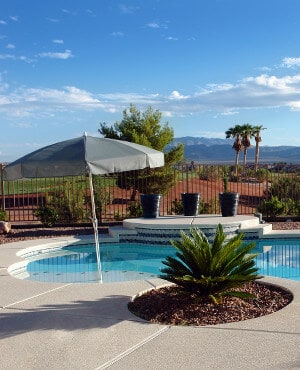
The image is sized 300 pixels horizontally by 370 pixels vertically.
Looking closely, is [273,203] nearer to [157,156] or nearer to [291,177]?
[291,177]

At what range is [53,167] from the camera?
25.9ft

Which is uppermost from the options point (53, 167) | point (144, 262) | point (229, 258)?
point (53, 167)

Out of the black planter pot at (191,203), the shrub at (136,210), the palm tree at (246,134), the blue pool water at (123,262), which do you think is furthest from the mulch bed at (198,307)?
the palm tree at (246,134)

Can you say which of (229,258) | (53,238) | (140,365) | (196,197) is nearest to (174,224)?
(196,197)

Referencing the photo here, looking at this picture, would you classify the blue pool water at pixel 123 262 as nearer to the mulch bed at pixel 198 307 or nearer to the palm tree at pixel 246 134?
the mulch bed at pixel 198 307

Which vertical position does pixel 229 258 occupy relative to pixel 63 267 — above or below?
above

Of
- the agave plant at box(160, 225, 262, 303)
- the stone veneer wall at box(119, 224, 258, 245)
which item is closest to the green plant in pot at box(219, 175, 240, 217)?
the stone veneer wall at box(119, 224, 258, 245)

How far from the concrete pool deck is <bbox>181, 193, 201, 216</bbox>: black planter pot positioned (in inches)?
285

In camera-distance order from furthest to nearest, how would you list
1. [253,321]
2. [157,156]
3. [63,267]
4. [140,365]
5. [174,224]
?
1. [174,224]
2. [63,267]
3. [157,156]
4. [253,321]
5. [140,365]

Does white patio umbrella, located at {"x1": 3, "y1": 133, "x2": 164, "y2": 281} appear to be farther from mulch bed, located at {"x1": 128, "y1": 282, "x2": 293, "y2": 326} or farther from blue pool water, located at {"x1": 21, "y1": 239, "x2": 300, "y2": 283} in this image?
mulch bed, located at {"x1": 128, "y1": 282, "x2": 293, "y2": 326}

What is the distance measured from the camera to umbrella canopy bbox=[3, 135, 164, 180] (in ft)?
25.2

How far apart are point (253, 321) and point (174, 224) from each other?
6.86 metres

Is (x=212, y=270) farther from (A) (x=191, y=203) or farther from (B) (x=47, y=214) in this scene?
(B) (x=47, y=214)

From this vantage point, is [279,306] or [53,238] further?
[53,238]
